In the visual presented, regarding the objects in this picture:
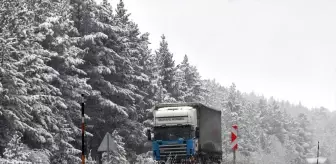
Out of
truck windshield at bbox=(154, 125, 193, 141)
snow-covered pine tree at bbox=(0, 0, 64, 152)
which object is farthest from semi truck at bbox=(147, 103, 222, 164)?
snow-covered pine tree at bbox=(0, 0, 64, 152)

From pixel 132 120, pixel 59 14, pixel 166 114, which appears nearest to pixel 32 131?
pixel 166 114

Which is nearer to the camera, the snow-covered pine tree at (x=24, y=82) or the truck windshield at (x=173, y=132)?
the snow-covered pine tree at (x=24, y=82)

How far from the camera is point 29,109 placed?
86.7ft

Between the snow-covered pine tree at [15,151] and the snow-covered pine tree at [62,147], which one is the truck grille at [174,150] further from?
the snow-covered pine tree at [15,151]

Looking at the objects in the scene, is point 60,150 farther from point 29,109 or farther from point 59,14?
point 59,14

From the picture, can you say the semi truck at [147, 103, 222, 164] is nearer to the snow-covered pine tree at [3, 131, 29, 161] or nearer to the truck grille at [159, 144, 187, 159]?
the truck grille at [159, 144, 187, 159]

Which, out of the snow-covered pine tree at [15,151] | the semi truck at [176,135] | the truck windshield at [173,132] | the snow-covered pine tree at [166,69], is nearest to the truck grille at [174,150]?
the semi truck at [176,135]

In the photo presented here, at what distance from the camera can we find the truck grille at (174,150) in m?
29.7

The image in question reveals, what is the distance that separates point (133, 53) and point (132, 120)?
260 inches

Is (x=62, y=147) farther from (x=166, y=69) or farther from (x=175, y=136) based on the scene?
(x=166, y=69)

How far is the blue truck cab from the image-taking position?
29.7 m

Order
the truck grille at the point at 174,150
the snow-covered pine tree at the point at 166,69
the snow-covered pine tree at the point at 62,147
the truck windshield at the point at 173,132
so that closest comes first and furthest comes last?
the truck grille at the point at 174,150, the truck windshield at the point at 173,132, the snow-covered pine tree at the point at 62,147, the snow-covered pine tree at the point at 166,69

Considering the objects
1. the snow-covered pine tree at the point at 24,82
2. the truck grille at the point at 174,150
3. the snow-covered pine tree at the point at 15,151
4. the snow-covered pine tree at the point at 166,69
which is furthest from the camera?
the snow-covered pine tree at the point at 166,69

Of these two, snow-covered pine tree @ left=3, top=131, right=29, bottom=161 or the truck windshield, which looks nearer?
snow-covered pine tree @ left=3, top=131, right=29, bottom=161
